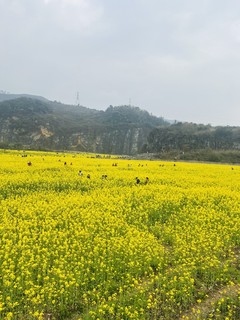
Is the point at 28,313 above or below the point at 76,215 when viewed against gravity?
below

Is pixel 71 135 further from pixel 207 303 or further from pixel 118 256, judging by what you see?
pixel 207 303

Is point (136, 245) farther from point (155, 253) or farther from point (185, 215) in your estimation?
point (185, 215)

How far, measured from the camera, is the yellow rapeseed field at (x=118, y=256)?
29.4 ft

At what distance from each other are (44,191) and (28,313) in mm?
12323

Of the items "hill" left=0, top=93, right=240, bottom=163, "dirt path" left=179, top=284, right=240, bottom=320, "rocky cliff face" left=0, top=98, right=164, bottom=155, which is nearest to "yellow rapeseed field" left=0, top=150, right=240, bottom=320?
"dirt path" left=179, top=284, right=240, bottom=320

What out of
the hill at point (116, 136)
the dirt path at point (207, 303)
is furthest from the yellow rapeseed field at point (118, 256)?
the hill at point (116, 136)

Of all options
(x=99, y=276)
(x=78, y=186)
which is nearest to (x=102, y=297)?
(x=99, y=276)

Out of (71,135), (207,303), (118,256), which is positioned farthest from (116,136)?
(207,303)

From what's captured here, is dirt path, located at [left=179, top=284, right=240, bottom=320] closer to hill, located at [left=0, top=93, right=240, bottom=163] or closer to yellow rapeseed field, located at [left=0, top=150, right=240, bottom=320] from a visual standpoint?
yellow rapeseed field, located at [left=0, top=150, right=240, bottom=320]

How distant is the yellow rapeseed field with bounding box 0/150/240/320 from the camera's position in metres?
8.97

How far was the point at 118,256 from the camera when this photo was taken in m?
11.6

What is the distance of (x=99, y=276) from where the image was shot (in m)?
10.4

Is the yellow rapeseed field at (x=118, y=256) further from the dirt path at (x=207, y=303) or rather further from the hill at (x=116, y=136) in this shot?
the hill at (x=116, y=136)

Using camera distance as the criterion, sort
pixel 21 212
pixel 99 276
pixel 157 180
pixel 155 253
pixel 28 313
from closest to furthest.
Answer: pixel 28 313
pixel 99 276
pixel 155 253
pixel 21 212
pixel 157 180
